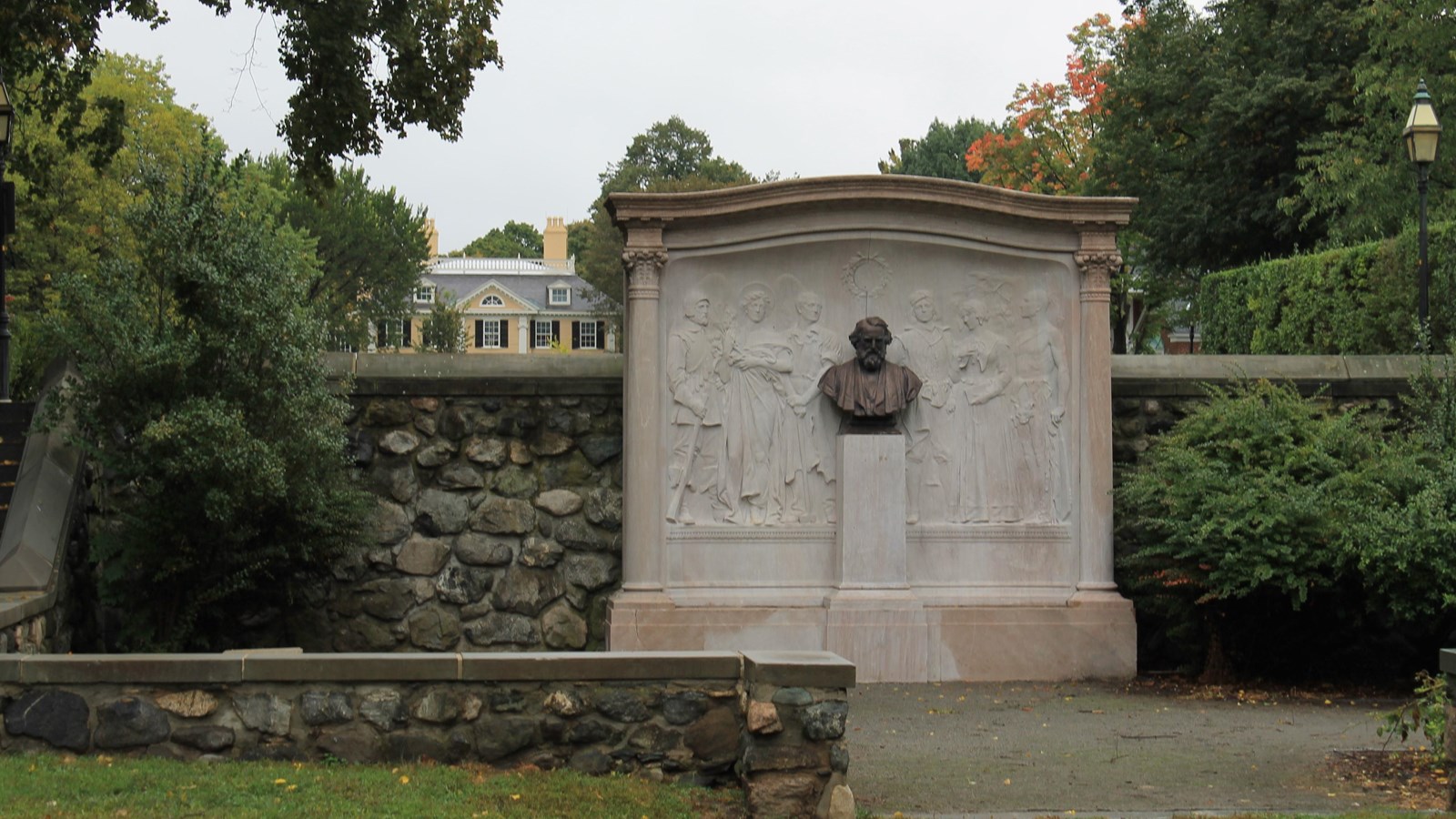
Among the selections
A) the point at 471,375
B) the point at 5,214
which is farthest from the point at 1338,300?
the point at 5,214

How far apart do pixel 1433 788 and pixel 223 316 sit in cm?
743

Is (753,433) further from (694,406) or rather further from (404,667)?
(404,667)

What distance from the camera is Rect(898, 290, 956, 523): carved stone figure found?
12.0 meters

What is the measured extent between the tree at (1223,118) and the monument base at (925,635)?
17.6m

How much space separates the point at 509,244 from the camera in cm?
10631

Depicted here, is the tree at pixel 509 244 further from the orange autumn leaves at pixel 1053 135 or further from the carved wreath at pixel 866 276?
the carved wreath at pixel 866 276

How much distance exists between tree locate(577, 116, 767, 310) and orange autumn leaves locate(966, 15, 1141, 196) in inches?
472

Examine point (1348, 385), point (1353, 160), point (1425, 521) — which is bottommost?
point (1425, 521)

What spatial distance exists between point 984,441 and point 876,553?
124 cm

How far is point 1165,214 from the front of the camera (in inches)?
1259

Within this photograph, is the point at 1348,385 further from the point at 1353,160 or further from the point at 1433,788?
the point at 1353,160

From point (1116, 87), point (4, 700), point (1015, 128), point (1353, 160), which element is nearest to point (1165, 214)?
point (1116, 87)

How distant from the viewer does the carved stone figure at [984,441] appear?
12.1 meters

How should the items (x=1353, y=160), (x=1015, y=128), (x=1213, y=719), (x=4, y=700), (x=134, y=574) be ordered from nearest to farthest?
(x=4, y=700)
(x=1213, y=719)
(x=134, y=574)
(x=1353, y=160)
(x=1015, y=128)
